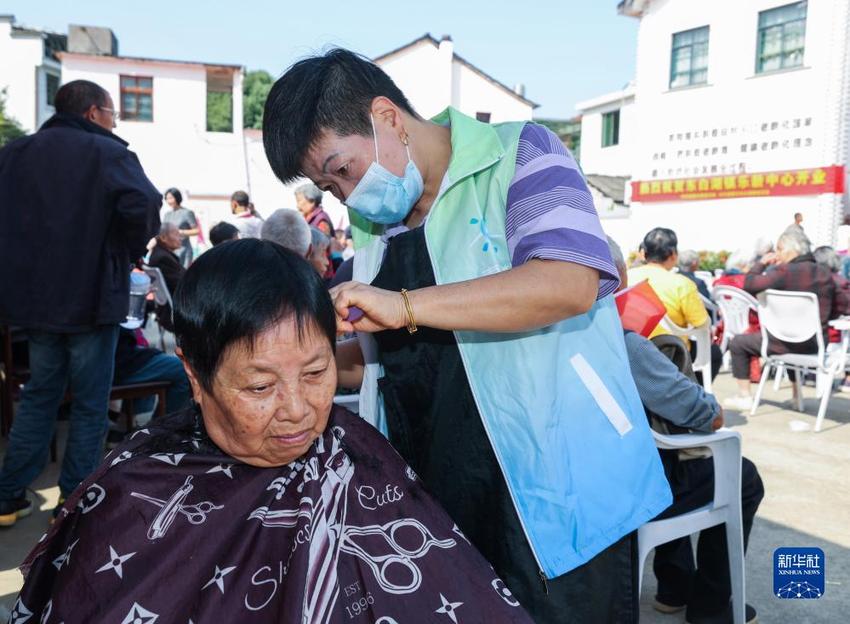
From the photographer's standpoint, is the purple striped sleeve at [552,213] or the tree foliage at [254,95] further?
the tree foliage at [254,95]

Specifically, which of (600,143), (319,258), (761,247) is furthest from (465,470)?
(600,143)

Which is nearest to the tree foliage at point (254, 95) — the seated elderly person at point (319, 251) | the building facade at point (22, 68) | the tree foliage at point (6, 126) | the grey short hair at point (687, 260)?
the building facade at point (22, 68)

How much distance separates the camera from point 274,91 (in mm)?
1580

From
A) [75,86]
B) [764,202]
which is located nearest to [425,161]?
[75,86]

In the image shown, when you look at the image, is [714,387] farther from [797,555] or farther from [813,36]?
[813,36]

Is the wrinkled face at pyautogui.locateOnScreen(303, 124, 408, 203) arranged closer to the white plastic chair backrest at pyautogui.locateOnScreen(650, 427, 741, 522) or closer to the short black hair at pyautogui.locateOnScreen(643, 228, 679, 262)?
the white plastic chair backrest at pyautogui.locateOnScreen(650, 427, 741, 522)

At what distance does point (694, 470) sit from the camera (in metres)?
2.74

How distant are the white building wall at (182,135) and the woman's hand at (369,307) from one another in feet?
70.9

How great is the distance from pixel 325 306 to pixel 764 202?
16748 millimetres

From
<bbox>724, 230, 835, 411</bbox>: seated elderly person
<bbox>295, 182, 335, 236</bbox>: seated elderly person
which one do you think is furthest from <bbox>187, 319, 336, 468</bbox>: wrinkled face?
<bbox>724, 230, 835, 411</bbox>: seated elderly person

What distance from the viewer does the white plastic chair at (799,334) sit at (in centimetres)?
581

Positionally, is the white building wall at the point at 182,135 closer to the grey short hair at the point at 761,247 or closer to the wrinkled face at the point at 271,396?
the grey short hair at the point at 761,247

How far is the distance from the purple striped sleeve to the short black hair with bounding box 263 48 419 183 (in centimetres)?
35

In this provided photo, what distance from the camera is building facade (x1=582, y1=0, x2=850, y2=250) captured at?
15.1 m
